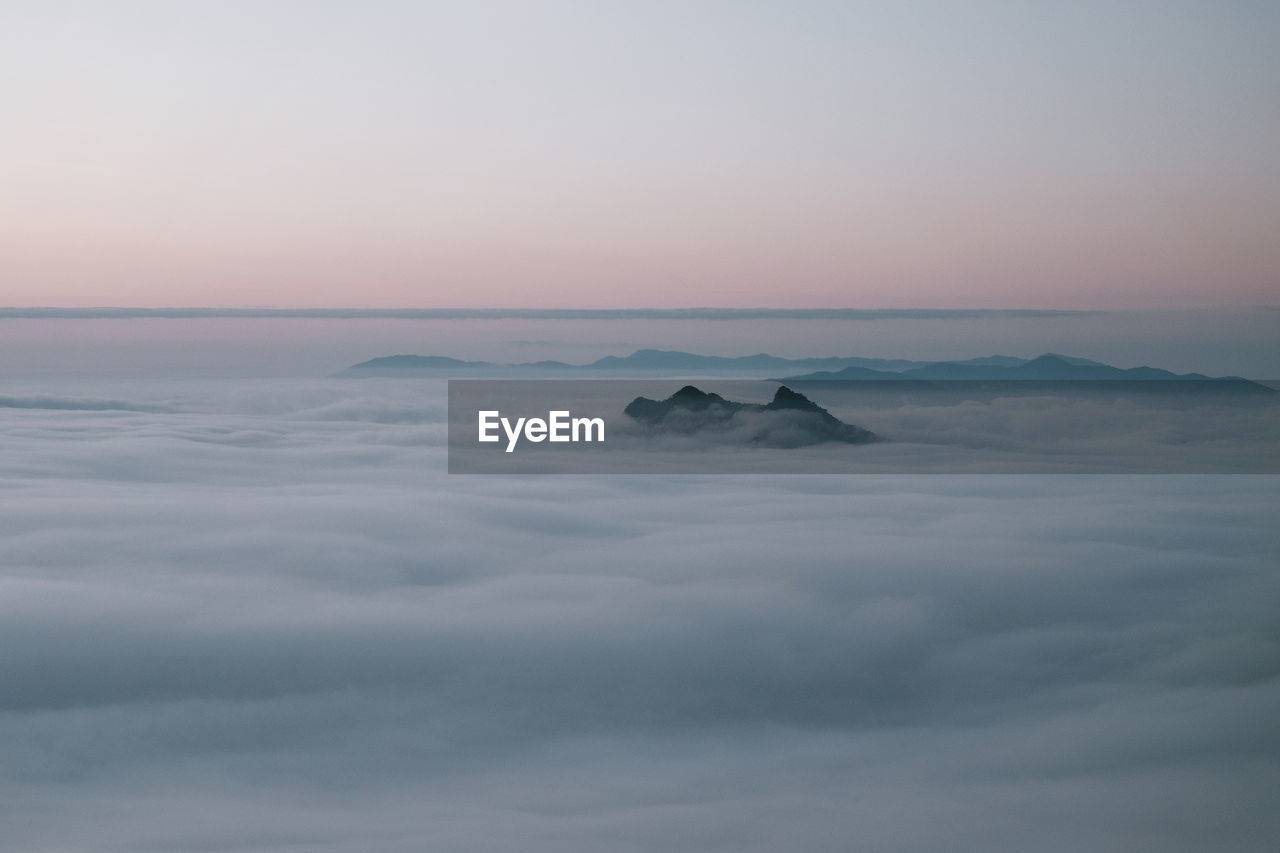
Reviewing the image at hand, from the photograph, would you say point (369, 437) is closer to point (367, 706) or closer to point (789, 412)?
point (789, 412)

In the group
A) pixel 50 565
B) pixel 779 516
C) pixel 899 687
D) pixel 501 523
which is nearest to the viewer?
pixel 899 687

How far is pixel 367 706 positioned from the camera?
25953mm

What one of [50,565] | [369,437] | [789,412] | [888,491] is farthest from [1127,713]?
[369,437]

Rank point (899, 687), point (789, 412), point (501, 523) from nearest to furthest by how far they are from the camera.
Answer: point (899, 687)
point (501, 523)
point (789, 412)

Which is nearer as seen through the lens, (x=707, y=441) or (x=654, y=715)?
(x=654, y=715)

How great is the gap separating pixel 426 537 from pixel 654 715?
2561 centimetres

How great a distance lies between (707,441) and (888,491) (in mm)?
15827

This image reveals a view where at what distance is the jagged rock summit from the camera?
7962 centimetres

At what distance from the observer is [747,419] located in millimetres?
79438

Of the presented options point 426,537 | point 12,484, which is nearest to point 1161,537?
point 426,537

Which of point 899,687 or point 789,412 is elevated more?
point 789,412

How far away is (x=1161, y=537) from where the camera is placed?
54.1 metres

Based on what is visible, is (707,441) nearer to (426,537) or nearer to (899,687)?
(426,537)

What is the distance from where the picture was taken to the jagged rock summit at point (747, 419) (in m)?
79.6
